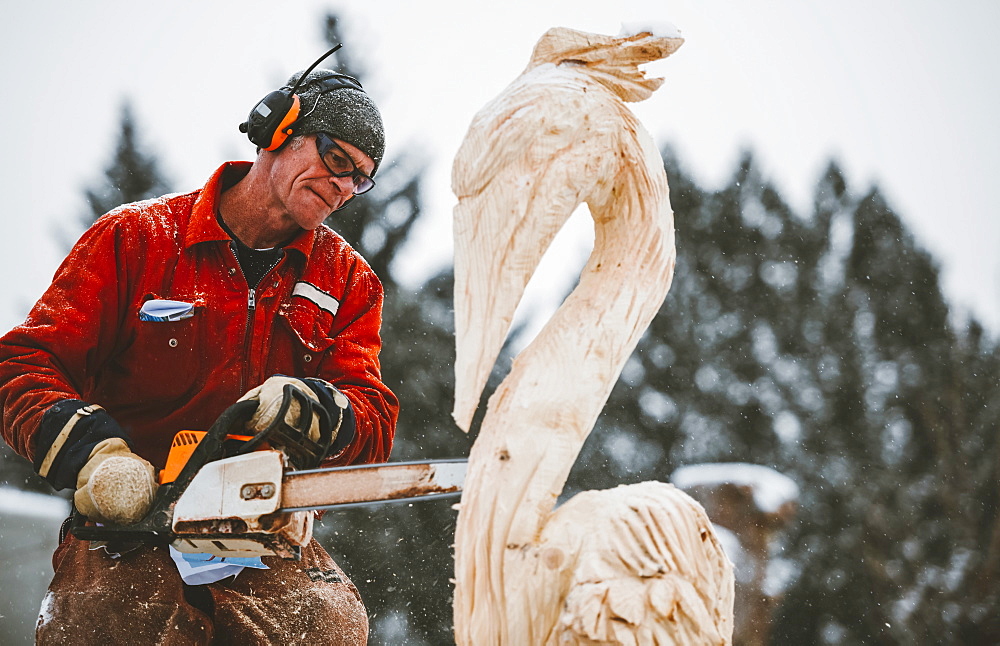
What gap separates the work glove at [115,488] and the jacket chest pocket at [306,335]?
0.62 meters

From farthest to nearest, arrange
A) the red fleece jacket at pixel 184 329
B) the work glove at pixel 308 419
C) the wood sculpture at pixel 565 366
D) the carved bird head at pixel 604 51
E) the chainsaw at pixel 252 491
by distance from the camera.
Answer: the red fleece jacket at pixel 184 329
the work glove at pixel 308 419
the chainsaw at pixel 252 491
the carved bird head at pixel 604 51
the wood sculpture at pixel 565 366

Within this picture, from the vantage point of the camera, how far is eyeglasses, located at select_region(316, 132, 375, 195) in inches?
85.9

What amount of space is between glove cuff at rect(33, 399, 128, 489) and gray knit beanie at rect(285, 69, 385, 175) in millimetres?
943

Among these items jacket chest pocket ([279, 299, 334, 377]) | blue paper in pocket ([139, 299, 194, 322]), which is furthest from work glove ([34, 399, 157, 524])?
jacket chest pocket ([279, 299, 334, 377])

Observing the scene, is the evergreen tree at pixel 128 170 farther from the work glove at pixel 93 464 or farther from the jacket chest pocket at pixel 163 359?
the work glove at pixel 93 464

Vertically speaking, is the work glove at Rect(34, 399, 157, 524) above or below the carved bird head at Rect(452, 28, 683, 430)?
below

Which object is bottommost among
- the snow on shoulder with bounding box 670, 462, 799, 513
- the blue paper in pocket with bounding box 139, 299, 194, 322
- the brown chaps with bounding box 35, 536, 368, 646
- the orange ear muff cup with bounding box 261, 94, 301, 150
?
the snow on shoulder with bounding box 670, 462, 799, 513

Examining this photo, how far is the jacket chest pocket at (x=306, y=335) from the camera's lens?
222 centimetres

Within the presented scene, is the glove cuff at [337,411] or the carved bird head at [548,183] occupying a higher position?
the carved bird head at [548,183]

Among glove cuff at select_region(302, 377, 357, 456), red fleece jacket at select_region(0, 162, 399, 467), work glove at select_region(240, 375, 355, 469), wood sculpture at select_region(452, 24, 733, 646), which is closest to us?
wood sculpture at select_region(452, 24, 733, 646)

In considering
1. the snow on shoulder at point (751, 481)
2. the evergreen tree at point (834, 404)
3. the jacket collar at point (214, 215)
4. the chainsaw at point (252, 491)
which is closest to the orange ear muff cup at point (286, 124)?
the jacket collar at point (214, 215)

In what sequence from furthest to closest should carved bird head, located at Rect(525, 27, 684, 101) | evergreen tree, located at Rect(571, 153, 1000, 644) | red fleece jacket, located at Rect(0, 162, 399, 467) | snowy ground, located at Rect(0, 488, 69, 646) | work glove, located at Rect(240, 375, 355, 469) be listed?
evergreen tree, located at Rect(571, 153, 1000, 644)
snowy ground, located at Rect(0, 488, 69, 646)
red fleece jacket, located at Rect(0, 162, 399, 467)
work glove, located at Rect(240, 375, 355, 469)
carved bird head, located at Rect(525, 27, 684, 101)

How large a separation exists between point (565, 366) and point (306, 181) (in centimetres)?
114

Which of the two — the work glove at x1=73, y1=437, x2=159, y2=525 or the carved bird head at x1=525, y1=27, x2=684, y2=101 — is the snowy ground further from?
the carved bird head at x1=525, y1=27, x2=684, y2=101
